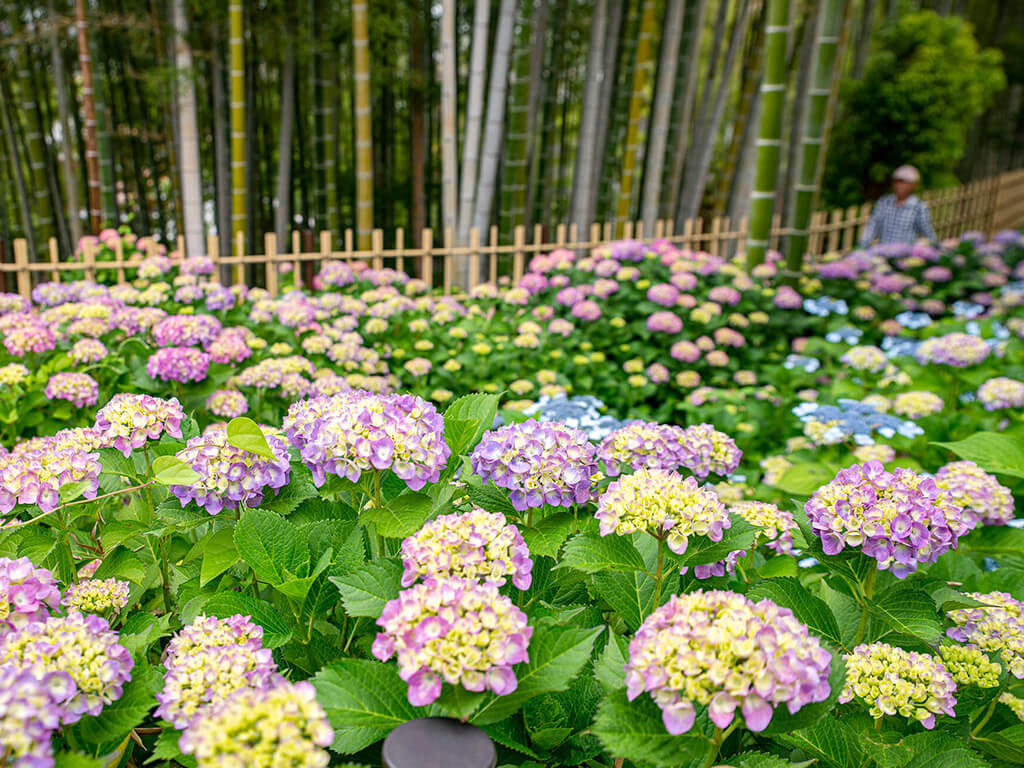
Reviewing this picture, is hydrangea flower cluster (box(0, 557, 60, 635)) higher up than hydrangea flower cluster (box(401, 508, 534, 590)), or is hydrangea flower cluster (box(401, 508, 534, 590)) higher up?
hydrangea flower cluster (box(401, 508, 534, 590))

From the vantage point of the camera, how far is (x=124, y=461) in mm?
894

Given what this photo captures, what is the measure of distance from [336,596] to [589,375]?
228 cm

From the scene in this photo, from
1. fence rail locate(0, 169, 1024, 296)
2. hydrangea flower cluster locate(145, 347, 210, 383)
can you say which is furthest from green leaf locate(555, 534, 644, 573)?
fence rail locate(0, 169, 1024, 296)

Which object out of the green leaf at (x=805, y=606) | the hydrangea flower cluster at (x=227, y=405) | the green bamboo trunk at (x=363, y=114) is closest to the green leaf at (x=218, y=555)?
the green leaf at (x=805, y=606)

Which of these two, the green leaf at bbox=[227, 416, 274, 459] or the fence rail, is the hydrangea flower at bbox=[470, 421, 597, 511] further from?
the fence rail

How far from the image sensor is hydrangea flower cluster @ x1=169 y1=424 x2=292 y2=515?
0.75 metres

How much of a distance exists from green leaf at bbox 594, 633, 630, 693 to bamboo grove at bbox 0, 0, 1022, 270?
355 centimetres

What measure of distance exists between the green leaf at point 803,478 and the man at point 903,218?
155 inches

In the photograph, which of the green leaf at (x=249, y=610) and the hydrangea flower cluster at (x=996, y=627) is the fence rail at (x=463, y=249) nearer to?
the green leaf at (x=249, y=610)

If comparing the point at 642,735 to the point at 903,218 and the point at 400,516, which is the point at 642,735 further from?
the point at 903,218

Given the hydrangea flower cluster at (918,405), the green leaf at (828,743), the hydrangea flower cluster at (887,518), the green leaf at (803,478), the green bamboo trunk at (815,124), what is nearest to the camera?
the green leaf at (828,743)

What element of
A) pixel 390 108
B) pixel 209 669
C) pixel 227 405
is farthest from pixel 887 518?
pixel 390 108

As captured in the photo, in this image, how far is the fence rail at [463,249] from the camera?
3.50 meters

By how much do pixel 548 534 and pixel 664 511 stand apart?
136mm
